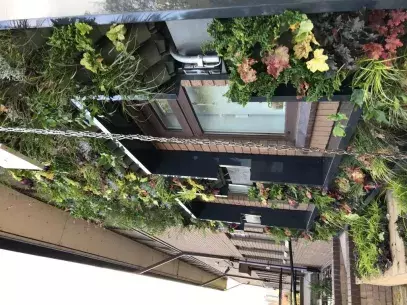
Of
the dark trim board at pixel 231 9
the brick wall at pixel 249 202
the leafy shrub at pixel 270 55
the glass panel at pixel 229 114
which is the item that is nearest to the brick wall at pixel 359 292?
the brick wall at pixel 249 202

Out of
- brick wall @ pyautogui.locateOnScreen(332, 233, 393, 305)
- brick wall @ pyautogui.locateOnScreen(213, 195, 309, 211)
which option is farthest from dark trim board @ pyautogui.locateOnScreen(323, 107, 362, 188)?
brick wall @ pyautogui.locateOnScreen(332, 233, 393, 305)

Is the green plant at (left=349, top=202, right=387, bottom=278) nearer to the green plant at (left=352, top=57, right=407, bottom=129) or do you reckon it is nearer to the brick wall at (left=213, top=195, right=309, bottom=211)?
the brick wall at (left=213, top=195, right=309, bottom=211)

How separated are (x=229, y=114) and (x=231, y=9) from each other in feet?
4.73

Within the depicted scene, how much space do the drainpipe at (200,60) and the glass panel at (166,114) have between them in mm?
692

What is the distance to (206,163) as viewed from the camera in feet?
12.6

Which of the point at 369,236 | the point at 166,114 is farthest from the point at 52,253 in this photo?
the point at 369,236

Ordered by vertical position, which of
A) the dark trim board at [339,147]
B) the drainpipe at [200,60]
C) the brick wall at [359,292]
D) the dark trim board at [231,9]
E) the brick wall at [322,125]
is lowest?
the brick wall at [359,292]

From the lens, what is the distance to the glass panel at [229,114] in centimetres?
304

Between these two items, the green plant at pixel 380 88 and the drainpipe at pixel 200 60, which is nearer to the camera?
the green plant at pixel 380 88

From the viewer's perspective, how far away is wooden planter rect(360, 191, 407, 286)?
3453mm

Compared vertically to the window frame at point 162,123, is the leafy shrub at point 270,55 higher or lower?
lower

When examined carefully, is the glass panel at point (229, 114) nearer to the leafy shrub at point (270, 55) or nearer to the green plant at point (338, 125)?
the green plant at point (338, 125)

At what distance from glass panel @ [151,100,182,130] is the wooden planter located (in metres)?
2.36

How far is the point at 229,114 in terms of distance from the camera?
3268 millimetres
